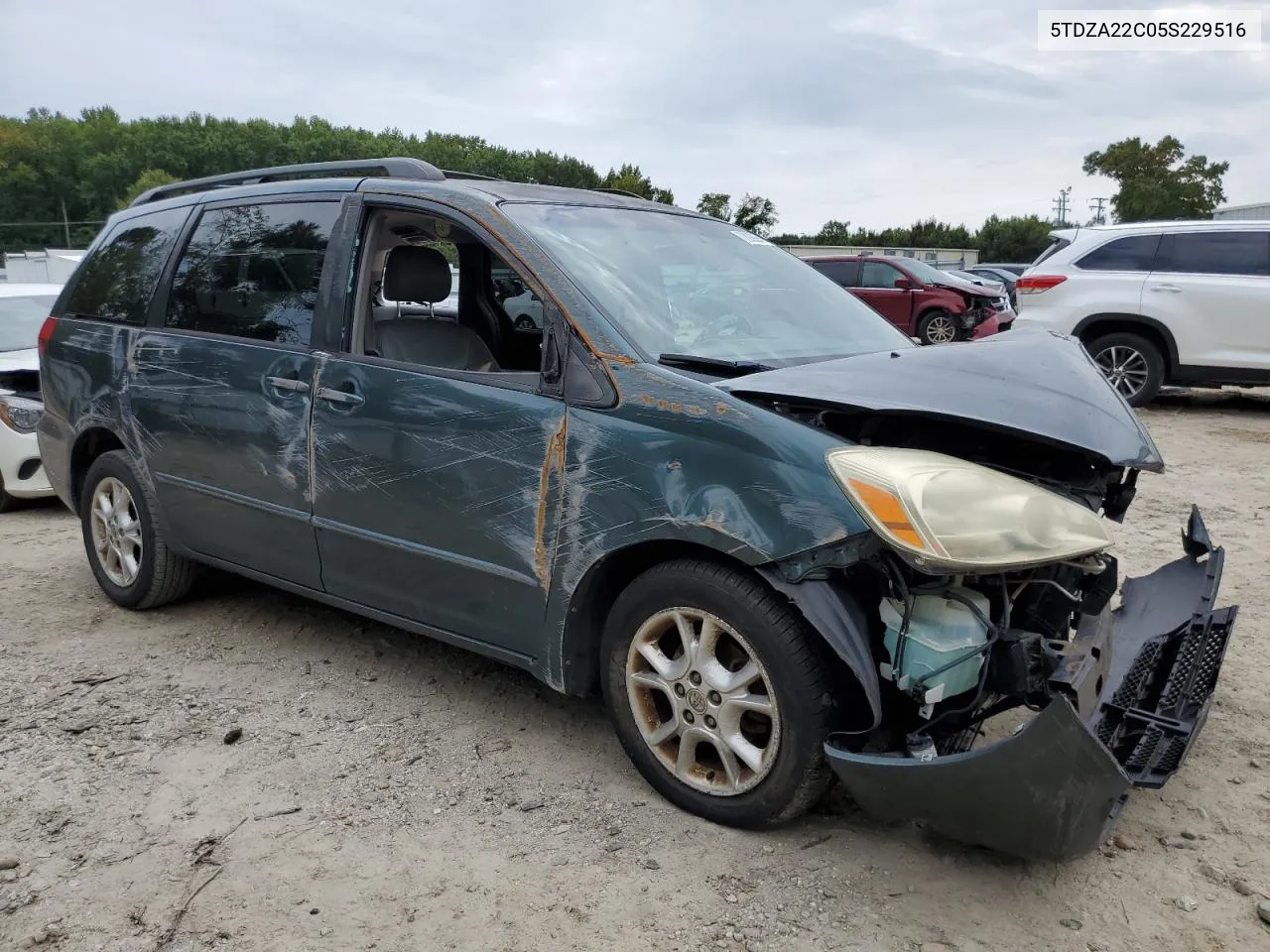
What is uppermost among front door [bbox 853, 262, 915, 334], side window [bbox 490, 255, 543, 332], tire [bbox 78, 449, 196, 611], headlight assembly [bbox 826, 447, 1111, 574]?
front door [bbox 853, 262, 915, 334]

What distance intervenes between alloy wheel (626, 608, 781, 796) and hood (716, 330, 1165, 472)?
67 centimetres

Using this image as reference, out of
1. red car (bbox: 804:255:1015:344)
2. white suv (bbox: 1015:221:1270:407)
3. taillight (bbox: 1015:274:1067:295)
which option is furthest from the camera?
red car (bbox: 804:255:1015:344)

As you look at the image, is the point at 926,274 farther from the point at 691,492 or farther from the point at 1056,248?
the point at 691,492

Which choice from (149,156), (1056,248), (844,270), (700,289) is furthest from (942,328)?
(149,156)

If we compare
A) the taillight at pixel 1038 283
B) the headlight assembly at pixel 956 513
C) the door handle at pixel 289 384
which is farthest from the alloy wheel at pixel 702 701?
the taillight at pixel 1038 283

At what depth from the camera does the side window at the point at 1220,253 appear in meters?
9.43

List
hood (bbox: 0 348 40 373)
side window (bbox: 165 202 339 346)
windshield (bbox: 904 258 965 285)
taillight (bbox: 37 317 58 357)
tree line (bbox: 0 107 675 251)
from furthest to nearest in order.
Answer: tree line (bbox: 0 107 675 251), windshield (bbox: 904 258 965 285), hood (bbox: 0 348 40 373), taillight (bbox: 37 317 58 357), side window (bbox: 165 202 339 346)

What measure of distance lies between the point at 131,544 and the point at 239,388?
4.14ft

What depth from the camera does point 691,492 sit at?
103 inches

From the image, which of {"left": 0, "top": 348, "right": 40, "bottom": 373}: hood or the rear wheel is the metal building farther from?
{"left": 0, "top": 348, "right": 40, "bottom": 373}: hood

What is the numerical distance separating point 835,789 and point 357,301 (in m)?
2.27

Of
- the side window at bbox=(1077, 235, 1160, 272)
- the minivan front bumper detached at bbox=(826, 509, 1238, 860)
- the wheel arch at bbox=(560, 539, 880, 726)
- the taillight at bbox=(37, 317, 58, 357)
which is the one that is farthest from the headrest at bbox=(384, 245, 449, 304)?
the side window at bbox=(1077, 235, 1160, 272)

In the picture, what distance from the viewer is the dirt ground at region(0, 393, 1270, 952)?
2.38 meters

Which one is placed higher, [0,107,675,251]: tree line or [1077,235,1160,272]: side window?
[0,107,675,251]: tree line
